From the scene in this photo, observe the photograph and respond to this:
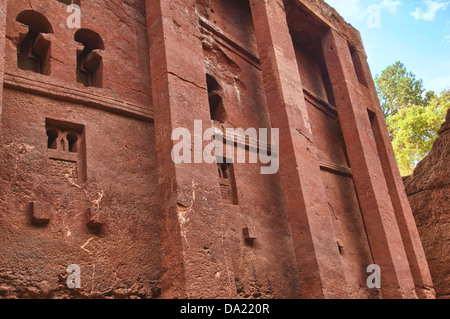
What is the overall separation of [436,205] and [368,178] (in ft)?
8.46

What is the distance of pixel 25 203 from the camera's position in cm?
353

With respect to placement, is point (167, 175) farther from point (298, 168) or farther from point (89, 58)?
point (298, 168)

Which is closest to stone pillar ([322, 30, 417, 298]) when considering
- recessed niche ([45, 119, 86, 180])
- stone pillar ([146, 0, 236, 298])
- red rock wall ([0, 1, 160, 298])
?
stone pillar ([146, 0, 236, 298])

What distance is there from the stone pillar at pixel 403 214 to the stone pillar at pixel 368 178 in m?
0.50

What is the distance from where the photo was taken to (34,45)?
4.48 m

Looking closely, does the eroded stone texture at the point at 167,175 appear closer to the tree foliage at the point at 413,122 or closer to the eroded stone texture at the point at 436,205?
the eroded stone texture at the point at 436,205

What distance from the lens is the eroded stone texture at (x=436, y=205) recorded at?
823 centimetres

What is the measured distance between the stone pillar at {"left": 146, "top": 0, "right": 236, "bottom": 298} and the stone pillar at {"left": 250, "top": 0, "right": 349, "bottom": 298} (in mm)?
1378

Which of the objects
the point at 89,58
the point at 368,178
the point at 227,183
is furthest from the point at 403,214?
the point at 89,58

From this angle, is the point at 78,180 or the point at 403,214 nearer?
the point at 78,180

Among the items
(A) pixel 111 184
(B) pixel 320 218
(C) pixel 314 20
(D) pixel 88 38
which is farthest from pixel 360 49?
(A) pixel 111 184

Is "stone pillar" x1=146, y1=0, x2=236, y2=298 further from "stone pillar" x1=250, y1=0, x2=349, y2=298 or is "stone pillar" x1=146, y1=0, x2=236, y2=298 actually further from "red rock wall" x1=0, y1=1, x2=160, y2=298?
"stone pillar" x1=250, y1=0, x2=349, y2=298

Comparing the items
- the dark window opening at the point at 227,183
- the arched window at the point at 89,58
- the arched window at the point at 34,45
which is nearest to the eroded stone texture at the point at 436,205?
the dark window opening at the point at 227,183
